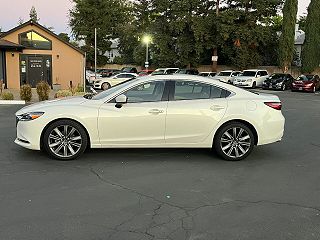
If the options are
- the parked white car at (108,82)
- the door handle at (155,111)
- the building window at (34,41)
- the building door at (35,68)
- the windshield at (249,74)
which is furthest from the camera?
the windshield at (249,74)

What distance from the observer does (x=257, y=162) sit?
6496 millimetres

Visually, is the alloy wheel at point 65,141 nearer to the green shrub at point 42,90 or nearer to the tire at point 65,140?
the tire at point 65,140

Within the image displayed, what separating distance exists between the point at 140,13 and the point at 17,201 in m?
47.8

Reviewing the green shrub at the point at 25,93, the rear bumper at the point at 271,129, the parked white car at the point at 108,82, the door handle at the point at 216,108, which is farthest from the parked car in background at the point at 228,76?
the door handle at the point at 216,108

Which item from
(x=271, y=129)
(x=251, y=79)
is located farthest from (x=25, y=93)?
(x=251, y=79)

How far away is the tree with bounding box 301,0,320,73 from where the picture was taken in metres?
35.2

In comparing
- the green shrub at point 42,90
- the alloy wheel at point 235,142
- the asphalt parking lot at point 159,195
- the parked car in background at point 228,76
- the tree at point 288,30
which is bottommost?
the asphalt parking lot at point 159,195

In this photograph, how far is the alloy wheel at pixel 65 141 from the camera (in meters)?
6.16

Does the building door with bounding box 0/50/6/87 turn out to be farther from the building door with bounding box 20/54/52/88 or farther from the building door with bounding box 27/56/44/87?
the building door with bounding box 27/56/44/87

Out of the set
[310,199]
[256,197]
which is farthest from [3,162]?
[310,199]

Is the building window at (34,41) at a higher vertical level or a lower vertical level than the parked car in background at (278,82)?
higher

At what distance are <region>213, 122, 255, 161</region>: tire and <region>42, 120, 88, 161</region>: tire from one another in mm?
2353

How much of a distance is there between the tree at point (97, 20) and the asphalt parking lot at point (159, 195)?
47972 mm

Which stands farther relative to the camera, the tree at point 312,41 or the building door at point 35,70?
the tree at point 312,41
